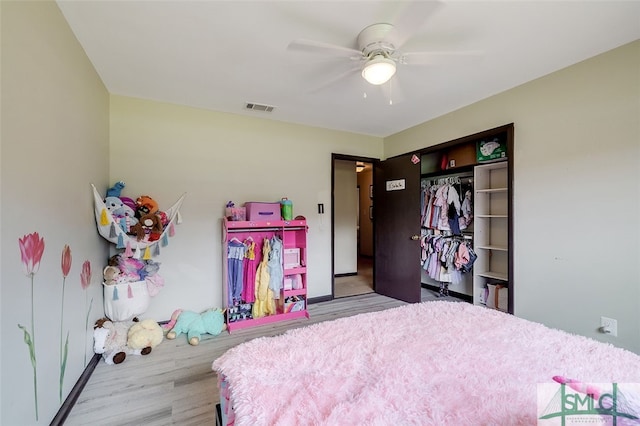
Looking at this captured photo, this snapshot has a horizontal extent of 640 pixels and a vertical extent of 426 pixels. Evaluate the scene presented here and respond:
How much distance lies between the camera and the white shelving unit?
11.5 feet

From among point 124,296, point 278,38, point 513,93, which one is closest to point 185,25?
point 278,38

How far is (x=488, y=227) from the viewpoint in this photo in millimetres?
3684

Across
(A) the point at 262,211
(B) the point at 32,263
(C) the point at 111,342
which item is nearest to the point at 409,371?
(B) the point at 32,263

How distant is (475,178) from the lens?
3533mm

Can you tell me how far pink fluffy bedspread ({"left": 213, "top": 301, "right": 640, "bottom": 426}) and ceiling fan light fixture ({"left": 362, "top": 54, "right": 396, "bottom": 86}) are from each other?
159 cm

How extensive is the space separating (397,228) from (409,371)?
2906mm

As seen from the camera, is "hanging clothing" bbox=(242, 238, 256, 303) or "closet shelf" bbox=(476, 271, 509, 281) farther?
"closet shelf" bbox=(476, 271, 509, 281)

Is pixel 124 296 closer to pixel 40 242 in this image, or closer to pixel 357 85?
pixel 40 242

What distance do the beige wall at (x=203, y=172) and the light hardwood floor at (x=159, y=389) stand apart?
69 cm

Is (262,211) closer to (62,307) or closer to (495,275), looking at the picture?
(62,307)

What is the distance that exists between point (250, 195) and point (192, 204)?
0.67 m

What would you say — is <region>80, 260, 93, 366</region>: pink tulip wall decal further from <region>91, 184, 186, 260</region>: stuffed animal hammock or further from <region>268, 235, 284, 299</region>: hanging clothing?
<region>268, 235, 284, 299</region>: hanging clothing

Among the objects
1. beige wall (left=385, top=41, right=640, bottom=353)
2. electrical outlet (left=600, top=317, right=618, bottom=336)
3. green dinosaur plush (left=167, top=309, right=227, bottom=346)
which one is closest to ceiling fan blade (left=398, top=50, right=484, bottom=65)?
beige wall (left=385, top=41, right=640, bottom=353)

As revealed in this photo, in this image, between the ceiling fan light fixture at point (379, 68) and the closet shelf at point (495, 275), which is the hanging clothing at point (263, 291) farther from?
the closet shelf at point (495, 275)
